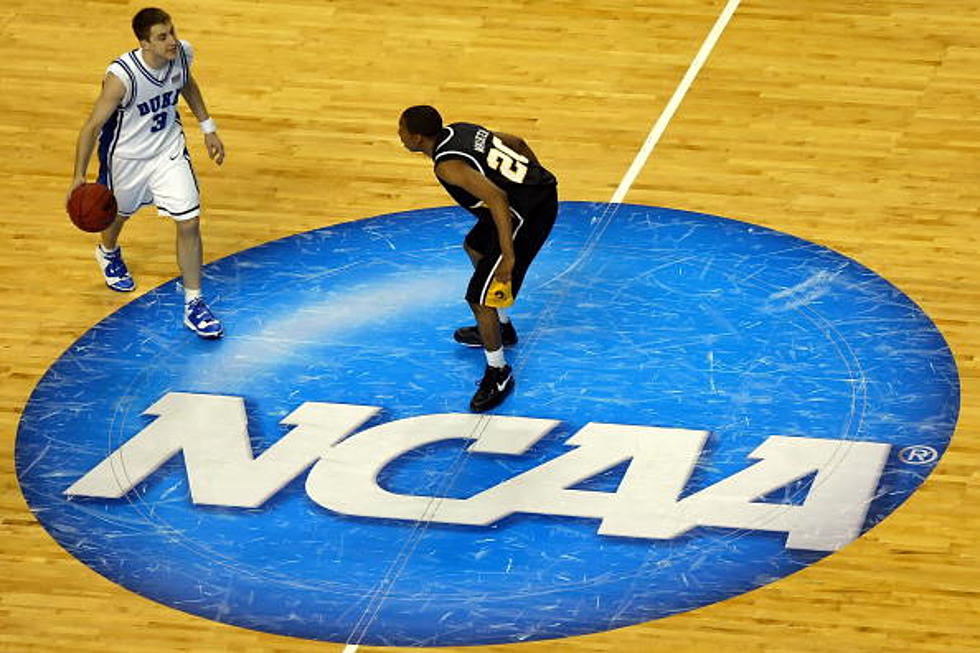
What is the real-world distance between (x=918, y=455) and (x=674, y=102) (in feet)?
14.9

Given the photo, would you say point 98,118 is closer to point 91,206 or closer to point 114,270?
point 91,206

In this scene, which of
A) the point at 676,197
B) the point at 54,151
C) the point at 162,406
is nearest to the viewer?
the point at 162,406

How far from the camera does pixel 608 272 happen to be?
13.0 m

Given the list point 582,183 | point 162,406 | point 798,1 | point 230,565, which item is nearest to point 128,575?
point 230,565

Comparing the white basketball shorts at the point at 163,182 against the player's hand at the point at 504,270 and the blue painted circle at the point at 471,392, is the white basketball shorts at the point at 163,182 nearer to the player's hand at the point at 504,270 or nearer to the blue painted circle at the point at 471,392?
the blue painted circle at the point at 471,392

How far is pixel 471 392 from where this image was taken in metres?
11.9

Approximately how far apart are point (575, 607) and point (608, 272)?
3266 millimetres

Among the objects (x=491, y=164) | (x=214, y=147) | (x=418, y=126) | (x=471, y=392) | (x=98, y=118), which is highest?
(x=418, y=126)

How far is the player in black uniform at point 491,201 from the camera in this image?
36.9 feet

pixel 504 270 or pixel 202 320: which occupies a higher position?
pixel 504 270

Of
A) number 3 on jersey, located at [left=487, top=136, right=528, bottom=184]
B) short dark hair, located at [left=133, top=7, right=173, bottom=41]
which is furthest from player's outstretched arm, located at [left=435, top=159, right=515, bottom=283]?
short dark hair, located at [left=133, top=7, right=173, bottom=41]

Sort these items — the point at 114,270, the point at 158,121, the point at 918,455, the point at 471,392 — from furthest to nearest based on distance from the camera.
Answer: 1. the point at 114,270
2. the point at 158,121
3. the point at 471,392
4. the point at 918,455

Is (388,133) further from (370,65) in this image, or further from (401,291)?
(401,291)

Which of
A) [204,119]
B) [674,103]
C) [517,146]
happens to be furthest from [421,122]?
[674,103]
